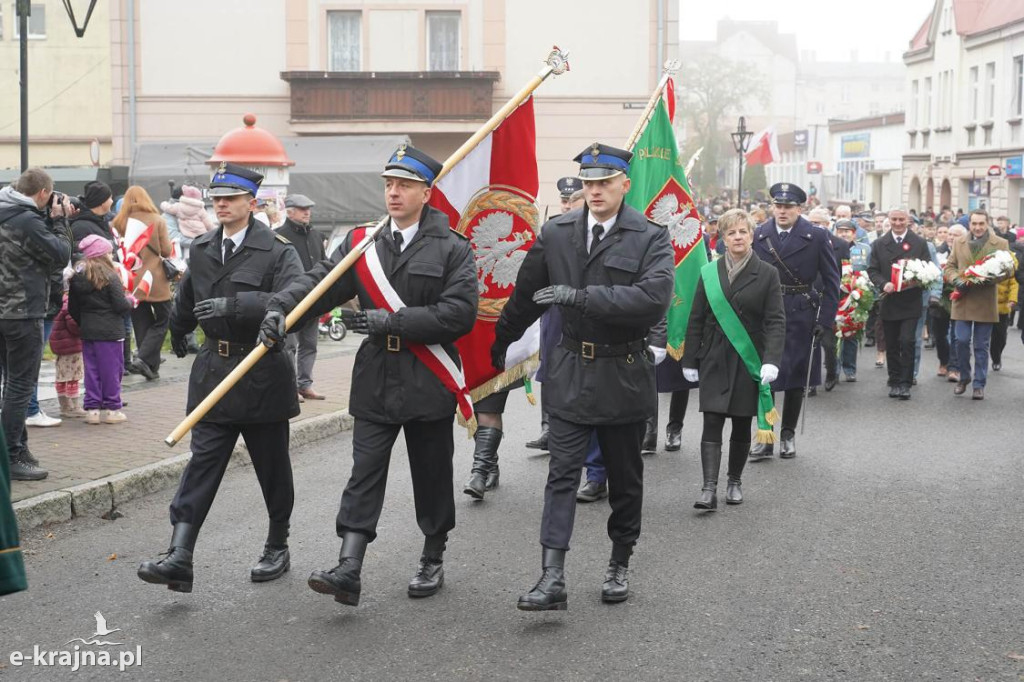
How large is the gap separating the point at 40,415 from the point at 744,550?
19.2ft

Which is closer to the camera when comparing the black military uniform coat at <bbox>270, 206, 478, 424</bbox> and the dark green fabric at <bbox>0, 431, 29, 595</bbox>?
the dark green fabric at <bbox>0, 431, 29, 595</bbox>

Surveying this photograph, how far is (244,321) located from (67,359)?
482 centimetres

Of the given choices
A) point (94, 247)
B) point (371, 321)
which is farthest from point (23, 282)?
point (371, 321)

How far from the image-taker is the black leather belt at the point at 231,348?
611 cm

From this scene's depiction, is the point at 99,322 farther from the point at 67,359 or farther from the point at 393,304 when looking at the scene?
the point at 393,304

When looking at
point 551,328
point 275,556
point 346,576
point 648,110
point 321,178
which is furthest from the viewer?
point 321,178

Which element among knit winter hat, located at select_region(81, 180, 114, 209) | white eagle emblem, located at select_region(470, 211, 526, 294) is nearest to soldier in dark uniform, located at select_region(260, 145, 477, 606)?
white eagle emblem, located at select_region(470, 211, 526, 294)

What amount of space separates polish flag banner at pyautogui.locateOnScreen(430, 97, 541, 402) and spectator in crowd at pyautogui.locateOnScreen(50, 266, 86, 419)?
3971 millimetres

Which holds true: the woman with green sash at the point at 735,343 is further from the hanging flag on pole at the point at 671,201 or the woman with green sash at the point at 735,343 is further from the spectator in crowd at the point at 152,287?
the spectator in crowd at the point at 152,287

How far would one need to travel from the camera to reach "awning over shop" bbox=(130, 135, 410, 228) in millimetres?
27109

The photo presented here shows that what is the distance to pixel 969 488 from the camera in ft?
28.1

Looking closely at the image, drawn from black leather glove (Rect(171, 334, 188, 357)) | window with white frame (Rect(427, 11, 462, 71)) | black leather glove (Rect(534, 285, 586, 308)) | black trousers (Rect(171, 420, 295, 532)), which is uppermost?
window with white frame (Rect(427, 11, 462, 71))

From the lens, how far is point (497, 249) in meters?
7.62

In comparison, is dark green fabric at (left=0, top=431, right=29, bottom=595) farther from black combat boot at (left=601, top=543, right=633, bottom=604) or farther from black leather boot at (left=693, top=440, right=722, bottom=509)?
black leather boot at (left=693, top=440, right=722, bottom=509)
